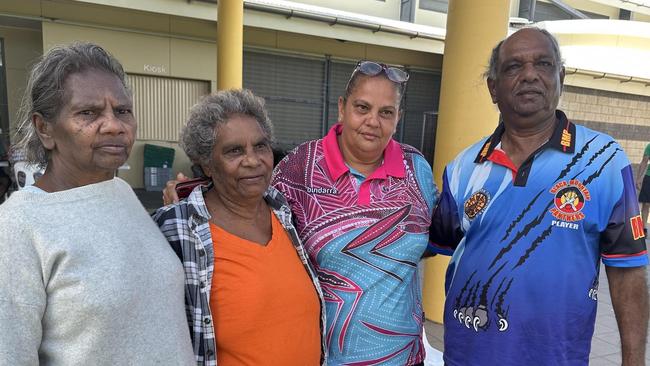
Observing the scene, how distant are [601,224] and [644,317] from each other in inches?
14.7

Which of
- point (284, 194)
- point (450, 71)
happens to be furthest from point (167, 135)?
point (284, 194)

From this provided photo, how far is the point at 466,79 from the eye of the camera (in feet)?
13.0

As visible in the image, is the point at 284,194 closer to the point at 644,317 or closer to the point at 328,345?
the point at 328,345

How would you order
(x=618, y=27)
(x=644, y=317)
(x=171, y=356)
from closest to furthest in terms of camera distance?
1. (x=171, y=356)
2. (x=644, y=317)
3. (x=618, y=27)

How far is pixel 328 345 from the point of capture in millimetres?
1859

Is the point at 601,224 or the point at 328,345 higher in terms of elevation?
the point at 601,224

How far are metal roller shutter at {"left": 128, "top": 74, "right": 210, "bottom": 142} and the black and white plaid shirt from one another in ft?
32.1

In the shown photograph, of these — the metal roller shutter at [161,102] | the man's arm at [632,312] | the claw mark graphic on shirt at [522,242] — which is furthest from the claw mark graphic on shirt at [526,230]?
the metal roller shutter at [161,102]

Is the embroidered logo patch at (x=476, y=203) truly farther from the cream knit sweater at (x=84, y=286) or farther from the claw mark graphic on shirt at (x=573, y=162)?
the cream knit sweater at (x=84, y=286)

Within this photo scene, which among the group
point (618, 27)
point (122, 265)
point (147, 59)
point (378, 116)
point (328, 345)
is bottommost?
point (328, 345)

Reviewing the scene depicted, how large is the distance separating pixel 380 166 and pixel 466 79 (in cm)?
233

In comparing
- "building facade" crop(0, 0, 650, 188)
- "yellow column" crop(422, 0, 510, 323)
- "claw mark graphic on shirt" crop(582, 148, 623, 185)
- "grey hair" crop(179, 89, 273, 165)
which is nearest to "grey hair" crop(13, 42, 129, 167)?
"grey hair" crop(179, 89, 273, 165)

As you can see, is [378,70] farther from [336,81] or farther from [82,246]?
[336,81]

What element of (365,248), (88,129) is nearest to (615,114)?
(365,248)
